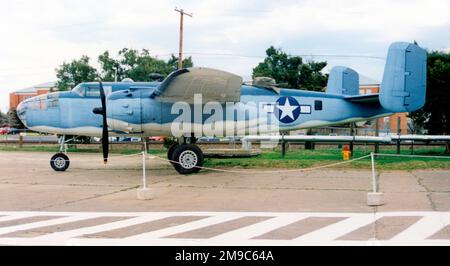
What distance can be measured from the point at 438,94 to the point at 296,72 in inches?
706

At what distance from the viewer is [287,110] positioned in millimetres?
16750

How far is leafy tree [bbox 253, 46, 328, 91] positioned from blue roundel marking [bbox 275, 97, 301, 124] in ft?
76.3

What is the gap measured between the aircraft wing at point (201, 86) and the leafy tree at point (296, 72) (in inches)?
1018

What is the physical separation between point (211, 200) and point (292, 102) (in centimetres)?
761

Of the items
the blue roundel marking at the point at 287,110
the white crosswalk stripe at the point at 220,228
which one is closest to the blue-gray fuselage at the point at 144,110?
the blue roundel marking at the point at 287,110

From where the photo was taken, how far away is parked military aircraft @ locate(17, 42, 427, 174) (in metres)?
15.0

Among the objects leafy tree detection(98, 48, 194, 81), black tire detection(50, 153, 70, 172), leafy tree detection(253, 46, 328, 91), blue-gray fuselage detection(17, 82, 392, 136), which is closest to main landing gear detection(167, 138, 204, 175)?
blue-gray fuselage detection(17, 82, 392, 136)

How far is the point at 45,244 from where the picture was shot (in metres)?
6.31

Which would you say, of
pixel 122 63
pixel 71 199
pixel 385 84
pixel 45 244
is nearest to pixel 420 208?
pixel 45 244

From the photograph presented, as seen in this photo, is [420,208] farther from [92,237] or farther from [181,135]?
[181,135]

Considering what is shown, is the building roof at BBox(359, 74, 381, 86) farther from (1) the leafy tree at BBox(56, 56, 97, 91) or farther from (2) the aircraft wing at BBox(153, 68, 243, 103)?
(2) the aircraft wing at BBox(153, 68, 243, 103)

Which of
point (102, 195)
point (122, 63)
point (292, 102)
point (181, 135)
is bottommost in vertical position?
point (102, 195)

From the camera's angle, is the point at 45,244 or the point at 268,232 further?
the point at 268,232
